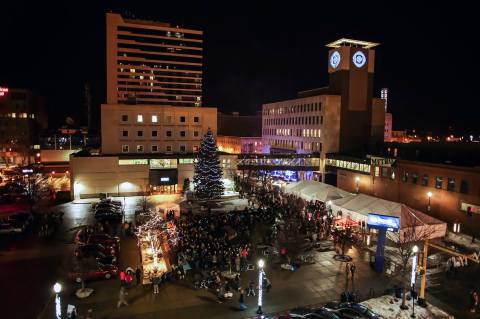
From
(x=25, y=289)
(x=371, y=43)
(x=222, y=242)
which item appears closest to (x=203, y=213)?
(x=222, y=242)

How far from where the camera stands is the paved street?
16.0 m

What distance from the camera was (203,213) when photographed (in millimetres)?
35219

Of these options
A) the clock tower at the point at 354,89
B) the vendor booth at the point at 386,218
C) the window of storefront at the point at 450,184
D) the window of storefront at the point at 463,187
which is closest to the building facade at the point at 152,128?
the clock tower at the point at 354,89

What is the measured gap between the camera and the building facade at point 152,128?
5069 centimetres

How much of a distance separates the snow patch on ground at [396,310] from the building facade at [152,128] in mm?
41593

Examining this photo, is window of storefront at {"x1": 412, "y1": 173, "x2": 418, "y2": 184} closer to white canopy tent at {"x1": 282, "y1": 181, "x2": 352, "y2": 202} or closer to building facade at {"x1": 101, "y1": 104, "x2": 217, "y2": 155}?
white canopy tent at {"x1": 282, "y1": 181, "x2": 352, "y2": 202}

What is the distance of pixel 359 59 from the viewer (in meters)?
59.1

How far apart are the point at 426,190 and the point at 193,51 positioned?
7129cm

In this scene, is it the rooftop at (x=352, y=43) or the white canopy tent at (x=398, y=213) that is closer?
the white canopy tent at (x=398, y=213)

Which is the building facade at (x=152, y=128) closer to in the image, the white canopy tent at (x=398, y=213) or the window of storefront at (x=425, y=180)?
the white canopy tent at (x=398, y=213)

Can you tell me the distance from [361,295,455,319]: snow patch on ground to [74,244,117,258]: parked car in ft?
49.0

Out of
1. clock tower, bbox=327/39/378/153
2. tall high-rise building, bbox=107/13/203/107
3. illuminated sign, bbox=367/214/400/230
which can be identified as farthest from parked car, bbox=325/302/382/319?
tall high-rise building, bbox=107/13/203/107

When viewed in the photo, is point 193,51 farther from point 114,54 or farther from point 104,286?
point 104,286

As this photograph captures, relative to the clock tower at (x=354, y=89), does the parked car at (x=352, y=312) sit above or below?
below
